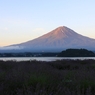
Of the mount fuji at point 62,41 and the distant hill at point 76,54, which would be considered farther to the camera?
the mount fuji at point 62,41

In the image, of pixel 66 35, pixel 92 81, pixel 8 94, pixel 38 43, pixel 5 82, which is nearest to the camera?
pixel 8 94

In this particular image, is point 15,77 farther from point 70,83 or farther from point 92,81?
point 92,81

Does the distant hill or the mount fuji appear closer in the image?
the distant hill

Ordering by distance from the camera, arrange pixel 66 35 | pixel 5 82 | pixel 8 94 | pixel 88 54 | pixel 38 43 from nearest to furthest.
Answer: pixel 8 94
pixel 5 82
pixel 88 54
pixel 38 43
pixel 66 35

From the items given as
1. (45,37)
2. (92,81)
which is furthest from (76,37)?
(92,81)

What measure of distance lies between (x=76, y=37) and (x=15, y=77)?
410ft

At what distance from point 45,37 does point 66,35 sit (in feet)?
38.0

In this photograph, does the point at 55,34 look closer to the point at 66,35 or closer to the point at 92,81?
the point at 66,35

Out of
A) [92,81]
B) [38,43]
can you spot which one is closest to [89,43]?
[38,43]

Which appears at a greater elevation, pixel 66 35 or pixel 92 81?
pixel 66 35

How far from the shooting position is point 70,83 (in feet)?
19.2

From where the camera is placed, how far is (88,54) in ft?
176

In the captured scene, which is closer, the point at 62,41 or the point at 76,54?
the point at 76,54

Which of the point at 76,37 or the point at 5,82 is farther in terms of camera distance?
the point at 76,37
